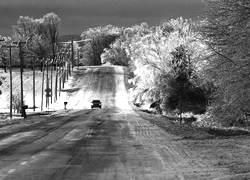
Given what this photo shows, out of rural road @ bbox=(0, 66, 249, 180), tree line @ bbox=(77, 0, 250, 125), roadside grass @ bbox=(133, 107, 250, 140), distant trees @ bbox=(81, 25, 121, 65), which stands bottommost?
roadside grass @ bbox=(133, 107, 250, 140)

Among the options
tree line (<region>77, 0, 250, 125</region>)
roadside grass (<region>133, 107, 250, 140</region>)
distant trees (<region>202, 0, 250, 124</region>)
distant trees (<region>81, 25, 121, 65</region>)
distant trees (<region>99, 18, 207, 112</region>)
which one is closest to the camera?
roadside grass (<region>133, 107, 250, 140</region>)

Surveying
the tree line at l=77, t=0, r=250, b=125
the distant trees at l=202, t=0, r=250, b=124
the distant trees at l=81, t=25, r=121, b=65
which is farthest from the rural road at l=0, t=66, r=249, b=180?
the distant trees at l=81, t=25, r=121, b=65

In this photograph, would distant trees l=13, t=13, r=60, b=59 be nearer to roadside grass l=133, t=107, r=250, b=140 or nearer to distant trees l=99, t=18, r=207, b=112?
distant trees l=99, t=18, r=207, b=112

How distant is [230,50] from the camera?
23781mm

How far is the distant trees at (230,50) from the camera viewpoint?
72.1ft

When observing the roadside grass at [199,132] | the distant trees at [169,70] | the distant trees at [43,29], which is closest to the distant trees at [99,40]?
the distant trees at [43,29]

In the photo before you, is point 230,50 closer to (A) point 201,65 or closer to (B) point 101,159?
(A) point 201,65

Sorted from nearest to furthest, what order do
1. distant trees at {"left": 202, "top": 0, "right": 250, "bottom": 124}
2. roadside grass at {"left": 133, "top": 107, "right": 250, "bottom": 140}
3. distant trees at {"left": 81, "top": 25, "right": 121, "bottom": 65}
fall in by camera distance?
roadside grass at {"left": 133, "top": 107, "right": 250, "bottom": 140}, distant trees at {"left": 202, "top": 0, "right": 250, "bottom": 124}, distant trees at {"left": 81, "top": 25, "right": 121, "bottom": 65}

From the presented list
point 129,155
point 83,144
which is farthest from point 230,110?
point 129,155

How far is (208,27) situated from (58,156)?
13.6 metres

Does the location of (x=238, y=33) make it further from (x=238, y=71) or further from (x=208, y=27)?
(x=208, y=27)

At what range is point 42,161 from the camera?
13469mm

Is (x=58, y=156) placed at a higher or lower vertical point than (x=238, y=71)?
lower

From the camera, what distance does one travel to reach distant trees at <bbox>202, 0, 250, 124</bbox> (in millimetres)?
21984
